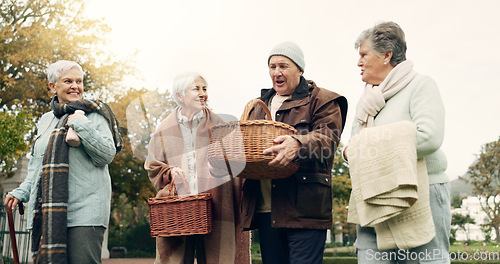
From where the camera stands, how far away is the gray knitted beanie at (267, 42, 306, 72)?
10.3 ft

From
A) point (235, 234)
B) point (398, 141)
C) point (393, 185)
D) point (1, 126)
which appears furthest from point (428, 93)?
point (1, 126)

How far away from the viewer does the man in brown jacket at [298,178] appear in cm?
292

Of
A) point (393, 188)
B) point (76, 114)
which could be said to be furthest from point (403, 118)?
point (76, 114)

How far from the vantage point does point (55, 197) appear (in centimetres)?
323

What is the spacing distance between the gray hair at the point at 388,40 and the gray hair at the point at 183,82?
134cm

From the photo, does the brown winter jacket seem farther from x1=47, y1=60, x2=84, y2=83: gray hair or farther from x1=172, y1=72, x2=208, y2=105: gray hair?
x1=47, y1=60, x2=84, y2=83: gray hair

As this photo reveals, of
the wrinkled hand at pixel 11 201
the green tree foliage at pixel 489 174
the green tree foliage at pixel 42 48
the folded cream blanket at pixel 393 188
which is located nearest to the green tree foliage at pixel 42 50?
the green tree foliage at pixel 42 48

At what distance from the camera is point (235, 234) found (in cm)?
370

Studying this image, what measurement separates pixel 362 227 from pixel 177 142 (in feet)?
5.21

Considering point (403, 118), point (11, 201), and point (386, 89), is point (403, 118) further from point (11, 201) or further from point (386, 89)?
point (11, 201)

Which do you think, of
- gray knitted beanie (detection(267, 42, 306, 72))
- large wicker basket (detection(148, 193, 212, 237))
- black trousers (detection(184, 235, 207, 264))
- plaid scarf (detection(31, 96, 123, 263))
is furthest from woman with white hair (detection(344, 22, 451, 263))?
plaid scarf (detection(31, 96, 123, 263))

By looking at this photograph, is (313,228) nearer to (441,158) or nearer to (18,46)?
(441,158)

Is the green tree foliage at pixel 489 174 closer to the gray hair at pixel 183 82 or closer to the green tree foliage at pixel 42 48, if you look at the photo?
the green tree foliage at pixel 42 48

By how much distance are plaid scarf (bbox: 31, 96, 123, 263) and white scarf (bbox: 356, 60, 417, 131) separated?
1.90 meters
